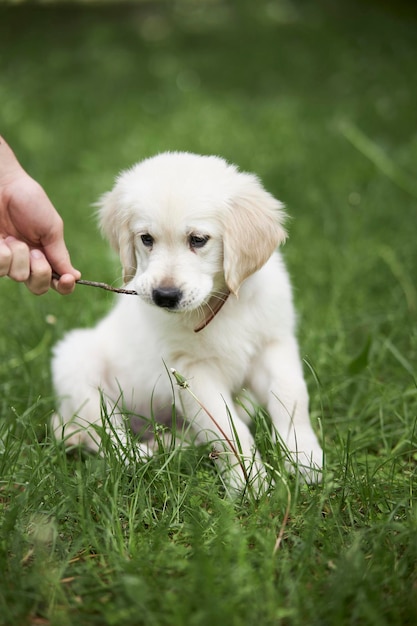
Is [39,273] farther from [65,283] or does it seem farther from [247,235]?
[247,235]

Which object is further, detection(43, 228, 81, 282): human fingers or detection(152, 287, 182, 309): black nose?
detection(43, 228, 81, 282): human fingers

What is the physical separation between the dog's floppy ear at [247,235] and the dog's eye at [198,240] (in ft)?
0.22

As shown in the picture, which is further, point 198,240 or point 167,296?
point 198,240

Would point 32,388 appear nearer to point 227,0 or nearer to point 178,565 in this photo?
point 178,565

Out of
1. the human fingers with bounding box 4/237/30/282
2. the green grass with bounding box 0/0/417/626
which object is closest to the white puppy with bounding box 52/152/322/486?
the green grass with bounding box 0/0/417/626

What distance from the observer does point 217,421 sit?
2.43 metres

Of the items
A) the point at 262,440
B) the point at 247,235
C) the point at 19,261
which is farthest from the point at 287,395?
the point at 19,261

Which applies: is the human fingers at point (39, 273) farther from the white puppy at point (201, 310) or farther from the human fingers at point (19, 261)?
the white puppy at point (201, 310)

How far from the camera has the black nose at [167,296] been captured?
2273 millimetres

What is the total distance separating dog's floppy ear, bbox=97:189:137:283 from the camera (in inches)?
102

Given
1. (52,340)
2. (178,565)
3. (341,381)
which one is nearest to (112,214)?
(52,340)

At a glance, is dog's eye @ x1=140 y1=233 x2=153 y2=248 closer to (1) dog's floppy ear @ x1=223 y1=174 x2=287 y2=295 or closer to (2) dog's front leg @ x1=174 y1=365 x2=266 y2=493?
(1) dog's floppy ear @ x1=223 y1=174 x2=287 y2=295

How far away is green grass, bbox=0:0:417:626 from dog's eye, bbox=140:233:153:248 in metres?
0.71

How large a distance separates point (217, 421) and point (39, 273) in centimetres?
78
